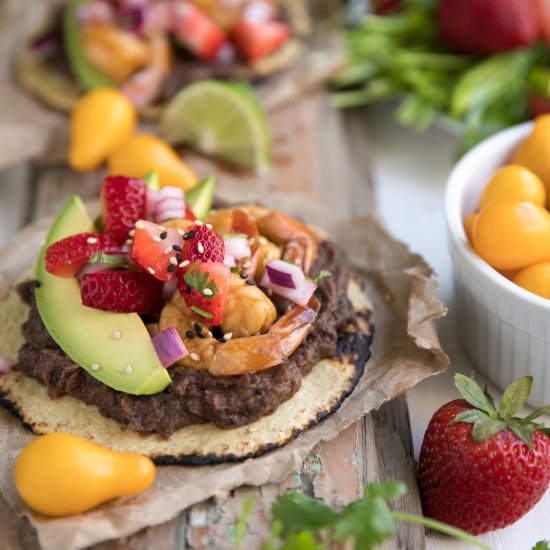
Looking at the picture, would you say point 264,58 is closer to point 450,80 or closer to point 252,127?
point 252,127

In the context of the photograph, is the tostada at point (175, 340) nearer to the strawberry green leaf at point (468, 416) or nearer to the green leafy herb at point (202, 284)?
the green leafy herb at point (202, 284)

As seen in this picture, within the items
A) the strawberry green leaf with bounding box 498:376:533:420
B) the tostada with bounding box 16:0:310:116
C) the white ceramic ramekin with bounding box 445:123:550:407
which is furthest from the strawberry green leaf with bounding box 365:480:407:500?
the tostada with bounding box 16:0:310:116

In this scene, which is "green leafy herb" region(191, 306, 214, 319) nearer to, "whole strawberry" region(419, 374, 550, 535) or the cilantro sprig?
the cilantro sprig

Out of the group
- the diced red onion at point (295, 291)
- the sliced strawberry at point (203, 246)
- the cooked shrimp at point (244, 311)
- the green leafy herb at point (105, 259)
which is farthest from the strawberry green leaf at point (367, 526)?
the green leafy herb at point (105, 259)

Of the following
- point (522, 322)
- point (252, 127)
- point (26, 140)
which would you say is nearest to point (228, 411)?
point (522, 322)

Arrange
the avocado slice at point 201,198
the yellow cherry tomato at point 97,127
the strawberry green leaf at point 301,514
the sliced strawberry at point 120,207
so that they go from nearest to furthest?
the strawberry green leaf at point 301,514
the sliced strawberry at point 120,207
the avocado slice at point 201,198
the yellow cherry tomato at point 97,127
